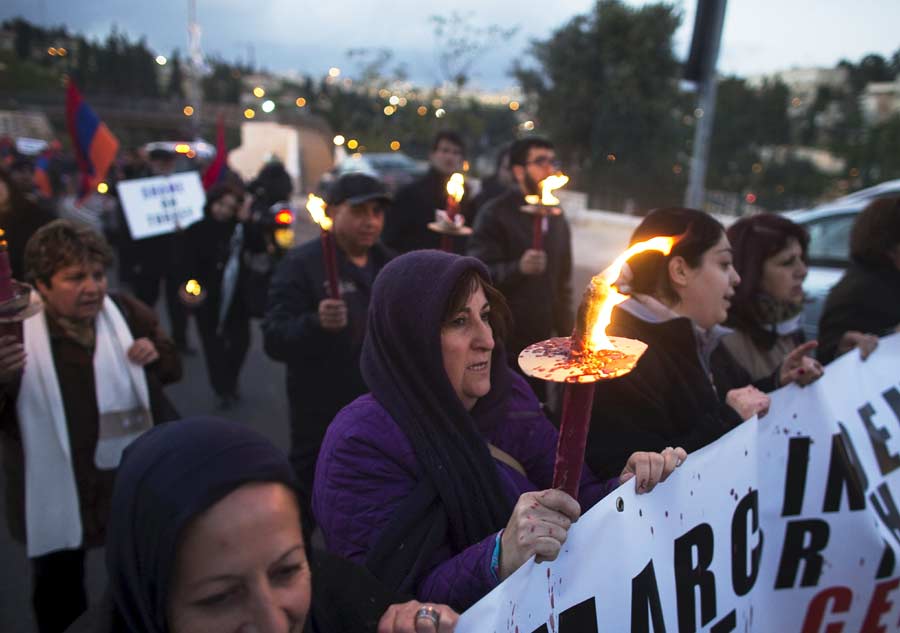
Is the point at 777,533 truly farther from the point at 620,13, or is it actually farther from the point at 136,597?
the point at 620,13

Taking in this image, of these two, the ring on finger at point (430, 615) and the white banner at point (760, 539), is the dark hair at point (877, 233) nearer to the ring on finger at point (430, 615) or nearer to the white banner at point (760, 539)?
the white banner at point (760, 539)

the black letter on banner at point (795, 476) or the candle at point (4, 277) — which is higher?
the candle at point (4, 277)

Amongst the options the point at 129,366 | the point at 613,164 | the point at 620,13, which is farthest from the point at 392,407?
the point at 620,13

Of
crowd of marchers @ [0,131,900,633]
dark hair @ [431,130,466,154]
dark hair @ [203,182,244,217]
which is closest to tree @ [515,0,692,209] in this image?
dark hair @ [431,130,466,154]

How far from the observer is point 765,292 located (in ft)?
9.41

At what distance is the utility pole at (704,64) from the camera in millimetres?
5715

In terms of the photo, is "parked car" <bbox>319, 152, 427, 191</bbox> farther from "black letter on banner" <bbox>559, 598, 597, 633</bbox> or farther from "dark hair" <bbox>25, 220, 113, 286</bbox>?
"black letter on banner" <bbox>559, 598, 597, 633</bbox>

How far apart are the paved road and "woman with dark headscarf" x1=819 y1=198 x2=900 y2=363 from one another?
11.7 ft

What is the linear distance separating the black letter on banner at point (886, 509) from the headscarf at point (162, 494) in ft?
6.84

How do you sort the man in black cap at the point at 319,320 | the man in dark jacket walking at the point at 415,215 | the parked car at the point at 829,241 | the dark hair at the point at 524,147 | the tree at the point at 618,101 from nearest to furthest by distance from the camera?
the man in black cap at the point at 319,320, the dark hair at the point at 524,147, the man in dark jacket walking at the point at 415,215, the parked car at the point at 829,241, the tree at the point at 618,101

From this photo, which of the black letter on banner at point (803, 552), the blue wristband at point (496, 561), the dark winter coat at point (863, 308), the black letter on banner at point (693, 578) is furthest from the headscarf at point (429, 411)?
the dark winter coat at point (863, 308)

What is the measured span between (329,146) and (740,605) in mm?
35325

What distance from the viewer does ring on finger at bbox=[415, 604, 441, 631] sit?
125 centimetres

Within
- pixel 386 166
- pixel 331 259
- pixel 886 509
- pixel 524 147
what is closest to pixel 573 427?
pixel 331 259
